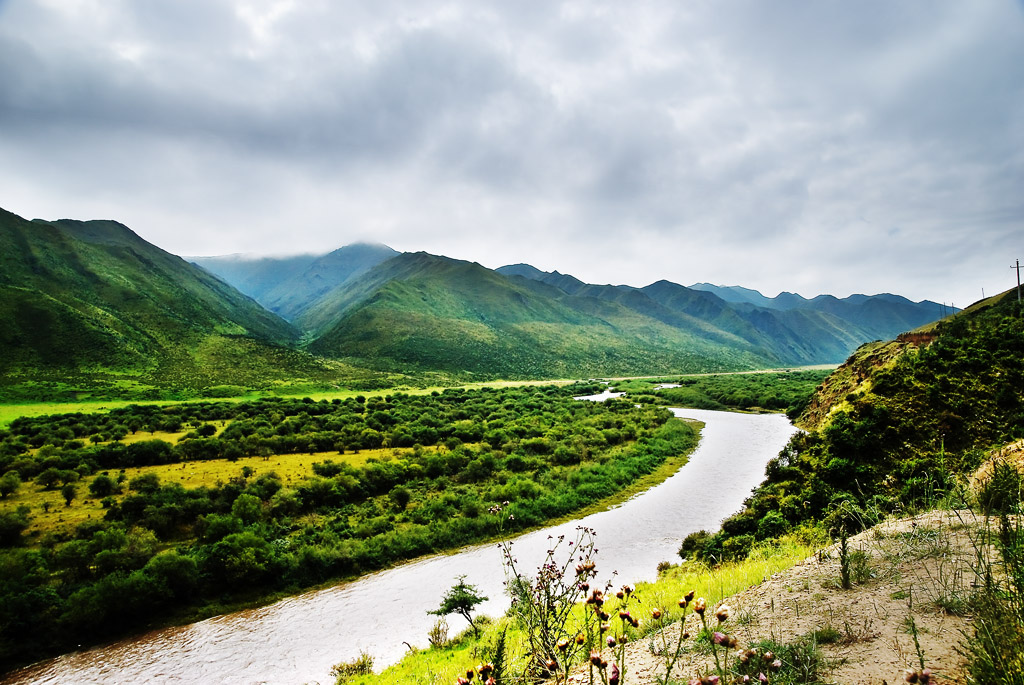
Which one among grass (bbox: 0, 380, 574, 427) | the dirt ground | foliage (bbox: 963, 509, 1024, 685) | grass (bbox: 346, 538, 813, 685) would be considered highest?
foliage (bbox: 963, 509, 1024, 685)

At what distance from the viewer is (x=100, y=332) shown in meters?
94.9

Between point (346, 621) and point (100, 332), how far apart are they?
369 feet

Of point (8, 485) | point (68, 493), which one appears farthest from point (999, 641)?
point (8, 485)

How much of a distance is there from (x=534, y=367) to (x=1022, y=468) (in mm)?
152205

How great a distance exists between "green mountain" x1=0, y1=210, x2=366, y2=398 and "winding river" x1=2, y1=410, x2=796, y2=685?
7805cm

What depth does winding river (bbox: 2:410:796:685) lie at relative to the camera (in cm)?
1559

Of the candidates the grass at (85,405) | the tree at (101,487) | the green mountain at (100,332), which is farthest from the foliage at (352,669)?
the green mountain at (100,332)

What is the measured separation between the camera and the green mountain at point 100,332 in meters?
80.8

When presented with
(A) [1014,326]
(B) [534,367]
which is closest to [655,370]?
(B) [534,367]

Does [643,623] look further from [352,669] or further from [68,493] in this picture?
[68,493]

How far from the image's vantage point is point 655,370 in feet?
617

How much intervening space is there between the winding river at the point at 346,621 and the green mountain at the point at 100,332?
78.0m

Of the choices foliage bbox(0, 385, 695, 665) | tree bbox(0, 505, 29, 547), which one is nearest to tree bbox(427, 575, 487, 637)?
foliage bbox(0, 385, 695, 665)

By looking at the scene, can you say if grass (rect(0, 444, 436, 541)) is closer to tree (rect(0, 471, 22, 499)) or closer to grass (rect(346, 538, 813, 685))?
tree (rect(0, 471, 22, 499))
